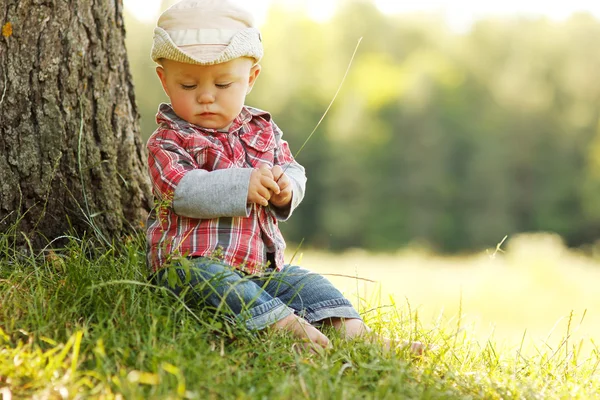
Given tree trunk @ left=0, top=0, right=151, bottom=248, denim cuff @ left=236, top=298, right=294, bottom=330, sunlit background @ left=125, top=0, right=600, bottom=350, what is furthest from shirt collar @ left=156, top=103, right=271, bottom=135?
sunlit background @ left=125, top=0, right=600, bottom=350

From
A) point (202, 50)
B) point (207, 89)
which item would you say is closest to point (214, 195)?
point (207, 89)

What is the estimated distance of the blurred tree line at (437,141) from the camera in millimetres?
31984

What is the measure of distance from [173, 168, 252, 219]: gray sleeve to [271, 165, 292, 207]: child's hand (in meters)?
0.14

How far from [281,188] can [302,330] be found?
0.55 metres

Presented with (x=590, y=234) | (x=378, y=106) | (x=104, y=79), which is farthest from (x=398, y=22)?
(x=104, y=79)

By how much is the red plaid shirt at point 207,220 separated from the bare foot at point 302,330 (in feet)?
0.80

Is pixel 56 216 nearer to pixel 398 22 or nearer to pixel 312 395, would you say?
pixel 312 395

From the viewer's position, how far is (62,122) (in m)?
3.04

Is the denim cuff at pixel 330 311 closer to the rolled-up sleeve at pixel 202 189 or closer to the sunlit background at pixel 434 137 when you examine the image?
the rolled-up sleeve at pixel 202 189

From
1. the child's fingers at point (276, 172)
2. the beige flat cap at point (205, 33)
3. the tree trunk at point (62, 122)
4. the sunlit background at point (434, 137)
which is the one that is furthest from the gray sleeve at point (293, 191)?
the sunlit background at point (434, 137)

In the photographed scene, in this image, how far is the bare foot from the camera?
97.7 inches

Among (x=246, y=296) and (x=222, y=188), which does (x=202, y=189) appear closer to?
(x=222, y=188)

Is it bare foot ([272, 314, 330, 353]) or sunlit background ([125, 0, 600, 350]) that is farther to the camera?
sunlit background ([125, 0, 600, 350])

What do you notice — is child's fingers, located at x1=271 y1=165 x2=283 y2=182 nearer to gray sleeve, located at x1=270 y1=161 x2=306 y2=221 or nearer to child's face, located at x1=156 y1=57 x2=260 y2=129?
gray sleeve, located at x1=270 y1=161 x2=306 y2=221
